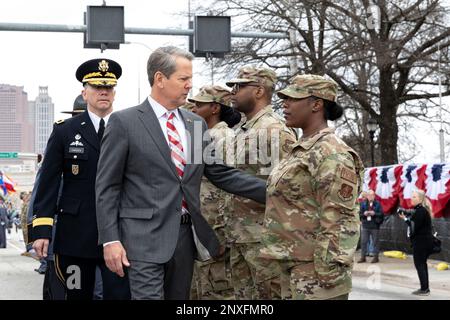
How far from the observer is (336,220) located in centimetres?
477

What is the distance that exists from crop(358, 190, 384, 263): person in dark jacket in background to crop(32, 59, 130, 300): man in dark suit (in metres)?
16.1

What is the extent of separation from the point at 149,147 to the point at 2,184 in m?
35.9

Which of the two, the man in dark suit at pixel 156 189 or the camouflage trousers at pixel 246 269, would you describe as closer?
the man in dark suit at pixel 156 189

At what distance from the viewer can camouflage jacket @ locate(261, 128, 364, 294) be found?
15.6 ft

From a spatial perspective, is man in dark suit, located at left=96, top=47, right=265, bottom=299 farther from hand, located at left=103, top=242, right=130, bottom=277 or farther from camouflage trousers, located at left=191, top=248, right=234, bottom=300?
camouflage trousers, located at left=191, top=248, right=234, bottom=300

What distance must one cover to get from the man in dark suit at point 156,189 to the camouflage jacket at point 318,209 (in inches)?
16.2

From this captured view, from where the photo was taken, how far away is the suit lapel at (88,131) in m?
5.90

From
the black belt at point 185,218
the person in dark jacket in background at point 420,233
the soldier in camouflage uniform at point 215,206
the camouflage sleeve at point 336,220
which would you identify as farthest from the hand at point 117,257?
the person in dark jacket in background at point 420,233

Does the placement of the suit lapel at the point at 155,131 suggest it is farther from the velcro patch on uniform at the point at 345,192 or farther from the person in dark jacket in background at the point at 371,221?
the person in dark jacket in background at the point at 371,221

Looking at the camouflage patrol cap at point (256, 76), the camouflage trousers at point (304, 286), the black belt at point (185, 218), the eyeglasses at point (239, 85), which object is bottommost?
the camouflage trousers at point (304, 286)

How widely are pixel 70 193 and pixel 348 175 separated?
1866 millimetres

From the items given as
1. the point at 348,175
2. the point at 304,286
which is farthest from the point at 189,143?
the point at 304,286

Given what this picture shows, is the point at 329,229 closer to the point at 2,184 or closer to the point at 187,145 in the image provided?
the point at 187,145

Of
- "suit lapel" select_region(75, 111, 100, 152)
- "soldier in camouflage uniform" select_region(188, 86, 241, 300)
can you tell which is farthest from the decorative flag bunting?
"suit lapel" select_region(75, 111, 100, 152)
